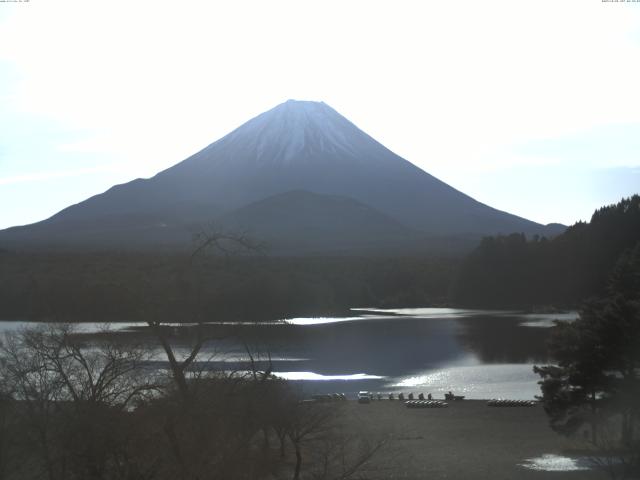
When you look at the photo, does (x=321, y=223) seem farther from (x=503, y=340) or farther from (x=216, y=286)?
(x=216, y=286)

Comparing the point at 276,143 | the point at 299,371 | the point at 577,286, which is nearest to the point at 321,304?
the point at 577,286

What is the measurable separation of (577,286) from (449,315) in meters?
10.3

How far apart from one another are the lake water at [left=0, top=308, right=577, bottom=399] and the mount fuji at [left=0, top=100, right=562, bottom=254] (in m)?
45.6

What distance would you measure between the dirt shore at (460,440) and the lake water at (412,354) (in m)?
2.12

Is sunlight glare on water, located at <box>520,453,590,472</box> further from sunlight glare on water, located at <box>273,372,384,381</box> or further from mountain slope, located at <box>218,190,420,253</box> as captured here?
mountain slope, located at <box>218,190,420,253</box>

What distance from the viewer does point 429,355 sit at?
3067 cm

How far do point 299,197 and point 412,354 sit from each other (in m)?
75.0

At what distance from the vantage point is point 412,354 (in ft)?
102

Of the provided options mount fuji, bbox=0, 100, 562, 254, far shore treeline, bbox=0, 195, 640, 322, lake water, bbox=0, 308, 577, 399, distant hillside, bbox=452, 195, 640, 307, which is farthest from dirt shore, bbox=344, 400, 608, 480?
mount fuji, bbox=0, 100, 562, 254

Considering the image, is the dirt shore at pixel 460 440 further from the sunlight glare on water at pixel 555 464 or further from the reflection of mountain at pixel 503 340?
the reflection of mountain at pixel 503 340

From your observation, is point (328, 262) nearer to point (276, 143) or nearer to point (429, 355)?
point (429, 355)

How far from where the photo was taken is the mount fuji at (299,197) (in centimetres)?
9438

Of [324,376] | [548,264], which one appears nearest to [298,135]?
[548,264]

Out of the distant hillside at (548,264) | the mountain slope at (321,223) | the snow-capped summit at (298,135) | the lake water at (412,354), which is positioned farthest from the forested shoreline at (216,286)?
the snow-capped summit at (298,135)
